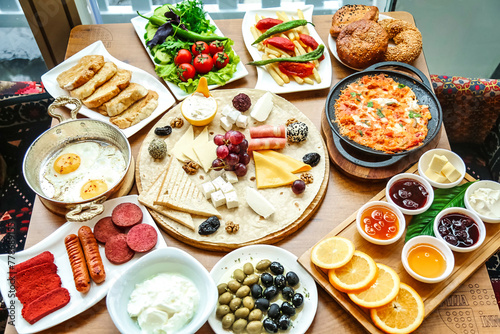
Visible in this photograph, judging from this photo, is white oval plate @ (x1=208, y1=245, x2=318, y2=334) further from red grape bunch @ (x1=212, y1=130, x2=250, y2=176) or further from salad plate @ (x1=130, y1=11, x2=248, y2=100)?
salad plate @ (x1=130, y1=11, x2=248, y2=100)

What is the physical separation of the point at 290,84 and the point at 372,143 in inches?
35.2

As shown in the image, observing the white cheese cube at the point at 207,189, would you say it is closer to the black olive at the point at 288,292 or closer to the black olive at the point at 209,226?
the black olive at the point at 209,226

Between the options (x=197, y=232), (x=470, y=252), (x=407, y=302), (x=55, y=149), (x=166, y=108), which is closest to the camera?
(x=407, y=302)

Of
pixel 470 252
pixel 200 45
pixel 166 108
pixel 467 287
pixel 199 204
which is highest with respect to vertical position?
pixel 200 45

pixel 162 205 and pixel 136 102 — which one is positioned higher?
pixel 136 102

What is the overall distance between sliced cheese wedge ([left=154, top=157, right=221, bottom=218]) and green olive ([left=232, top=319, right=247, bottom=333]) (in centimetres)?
69

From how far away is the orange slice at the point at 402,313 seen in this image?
210 centimetres

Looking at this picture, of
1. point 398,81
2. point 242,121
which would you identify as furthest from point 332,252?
point 398,81

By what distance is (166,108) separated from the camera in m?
3.17

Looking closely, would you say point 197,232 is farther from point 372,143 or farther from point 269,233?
point 372,143

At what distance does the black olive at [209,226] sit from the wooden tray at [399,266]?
1.83 ft

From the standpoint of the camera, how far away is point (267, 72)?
3428 mm

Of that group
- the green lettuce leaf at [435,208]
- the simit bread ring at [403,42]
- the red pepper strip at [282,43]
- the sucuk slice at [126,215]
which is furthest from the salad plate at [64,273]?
the simit bread ring at [403,42]

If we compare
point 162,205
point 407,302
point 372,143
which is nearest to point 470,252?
point 407,302
